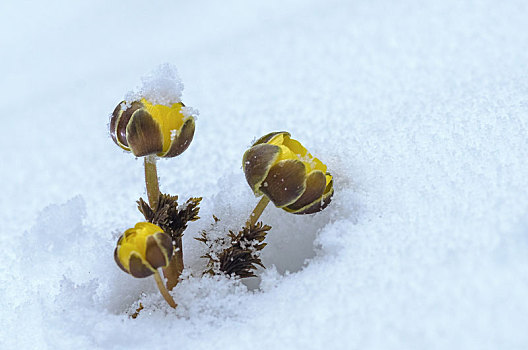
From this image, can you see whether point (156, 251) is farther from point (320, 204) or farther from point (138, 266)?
point (320, 204)

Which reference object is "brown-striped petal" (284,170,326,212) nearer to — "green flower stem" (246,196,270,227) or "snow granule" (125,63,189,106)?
"green flower stem" (246,196,270,227)

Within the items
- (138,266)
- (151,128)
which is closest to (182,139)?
(151,128)

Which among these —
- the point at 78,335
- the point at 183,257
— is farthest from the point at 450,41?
the point at 78,335

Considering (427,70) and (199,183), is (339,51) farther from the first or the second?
(199,183)

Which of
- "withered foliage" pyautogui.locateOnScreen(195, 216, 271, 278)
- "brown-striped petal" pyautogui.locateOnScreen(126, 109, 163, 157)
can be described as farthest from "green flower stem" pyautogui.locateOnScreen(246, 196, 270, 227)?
"brown-striped petal" pyautogui.locateOnScreen(126, 109, 163, 157)

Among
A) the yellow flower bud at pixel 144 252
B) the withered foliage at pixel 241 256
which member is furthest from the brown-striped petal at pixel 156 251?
the withered foliage at pixel 241 256

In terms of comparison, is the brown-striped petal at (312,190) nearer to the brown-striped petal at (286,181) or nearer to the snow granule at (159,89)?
the brown-striped petal at (286,181)
